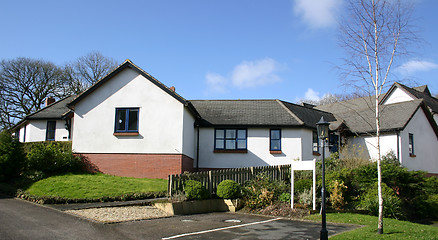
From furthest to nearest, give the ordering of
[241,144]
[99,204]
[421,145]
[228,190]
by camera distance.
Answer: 1. [421,145]
2. [241,144]
3. [228,190]
4. [99,204]

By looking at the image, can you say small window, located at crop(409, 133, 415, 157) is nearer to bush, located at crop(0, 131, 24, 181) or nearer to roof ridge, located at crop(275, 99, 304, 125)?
roof ridge, located at crop(275, 99, 304, 125)

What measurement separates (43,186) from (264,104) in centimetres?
1639

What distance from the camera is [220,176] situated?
1747cm

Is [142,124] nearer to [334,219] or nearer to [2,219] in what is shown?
[2,219]

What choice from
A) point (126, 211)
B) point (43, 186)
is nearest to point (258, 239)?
point (126, 211)

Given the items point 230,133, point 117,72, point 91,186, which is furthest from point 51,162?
point 230,133

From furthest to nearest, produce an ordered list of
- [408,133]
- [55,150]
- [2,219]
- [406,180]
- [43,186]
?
[408,133] < [55,150] < [406,180] < [43,186] < [2,219]

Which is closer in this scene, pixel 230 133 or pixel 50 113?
pixel 230 133

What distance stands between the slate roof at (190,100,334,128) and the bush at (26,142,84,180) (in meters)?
8.32

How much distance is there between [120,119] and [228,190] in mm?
8969

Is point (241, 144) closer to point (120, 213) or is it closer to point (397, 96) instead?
point (120, 213)

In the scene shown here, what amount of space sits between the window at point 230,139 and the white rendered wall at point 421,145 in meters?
11.2

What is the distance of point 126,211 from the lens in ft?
45.7

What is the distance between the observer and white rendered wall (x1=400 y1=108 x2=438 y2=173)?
26.4 metres
